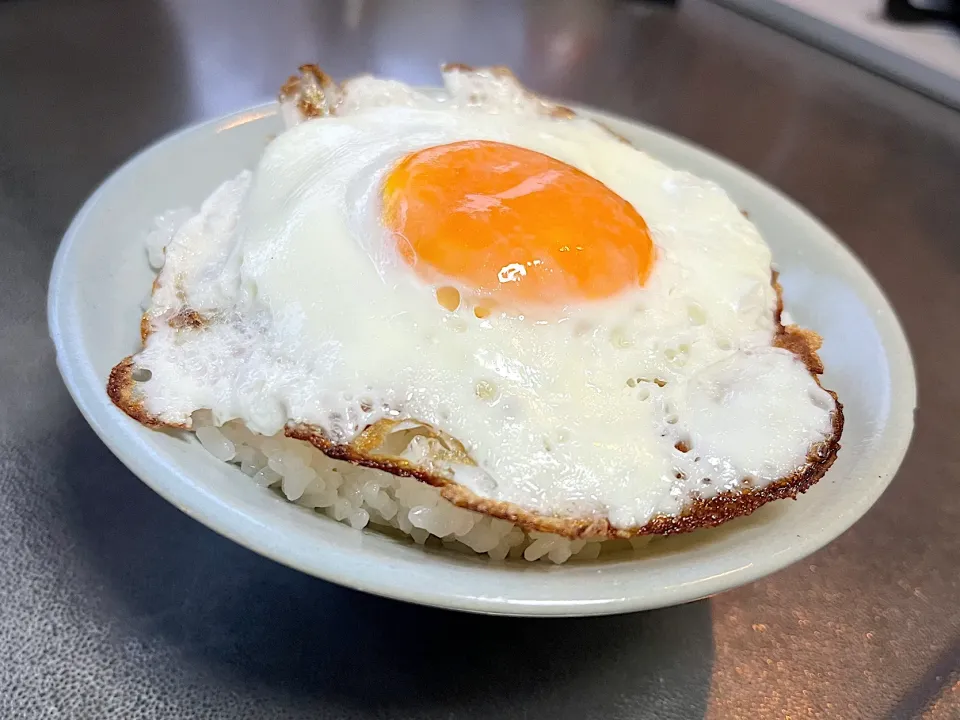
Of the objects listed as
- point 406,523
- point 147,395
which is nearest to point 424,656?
point 406,523

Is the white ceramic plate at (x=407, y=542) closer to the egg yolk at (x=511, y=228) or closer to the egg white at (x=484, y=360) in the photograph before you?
the egg white at (x=484, y=360)

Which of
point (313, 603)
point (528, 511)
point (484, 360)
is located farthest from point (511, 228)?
point (313, 603)

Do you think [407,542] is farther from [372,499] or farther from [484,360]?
[484,360]

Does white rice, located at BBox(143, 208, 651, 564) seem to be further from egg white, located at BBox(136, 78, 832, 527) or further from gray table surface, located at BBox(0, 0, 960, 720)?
gray table surface, located at BBox(0, 0, 960, 720)

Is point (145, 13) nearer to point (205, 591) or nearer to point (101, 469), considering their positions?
point (101, 469)

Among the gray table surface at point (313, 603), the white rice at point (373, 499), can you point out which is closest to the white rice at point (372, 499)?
the white rice at point (373, 499)
